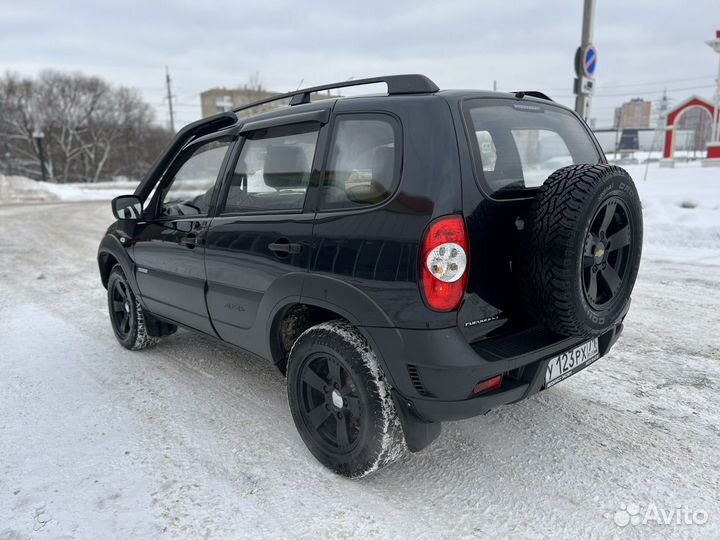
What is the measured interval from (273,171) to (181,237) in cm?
97

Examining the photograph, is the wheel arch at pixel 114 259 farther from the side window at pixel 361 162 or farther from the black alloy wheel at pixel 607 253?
the black alloy wheel at pixel 607 253

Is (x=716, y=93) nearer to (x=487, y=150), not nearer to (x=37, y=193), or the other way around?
(x=487, y=150)

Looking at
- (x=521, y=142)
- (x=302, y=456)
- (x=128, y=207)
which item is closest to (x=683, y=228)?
(x=521, y=142)

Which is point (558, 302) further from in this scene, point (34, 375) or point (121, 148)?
point (121, 148)

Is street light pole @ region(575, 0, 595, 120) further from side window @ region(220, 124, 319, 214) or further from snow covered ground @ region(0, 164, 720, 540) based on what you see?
side window @ region(220, 124, 319, 214)

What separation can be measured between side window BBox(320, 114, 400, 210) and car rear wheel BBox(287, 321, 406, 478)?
0.62 m

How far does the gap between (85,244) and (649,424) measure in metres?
10.0

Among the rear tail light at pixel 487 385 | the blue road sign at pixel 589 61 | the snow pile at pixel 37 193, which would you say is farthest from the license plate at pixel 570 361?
the snow pile at pixel 37 193

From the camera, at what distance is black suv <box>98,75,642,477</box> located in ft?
7.11

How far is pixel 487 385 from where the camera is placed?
2227mm

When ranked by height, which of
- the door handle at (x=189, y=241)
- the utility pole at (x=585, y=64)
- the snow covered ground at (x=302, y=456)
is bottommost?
the snow covered ground at (x=302, y=456)

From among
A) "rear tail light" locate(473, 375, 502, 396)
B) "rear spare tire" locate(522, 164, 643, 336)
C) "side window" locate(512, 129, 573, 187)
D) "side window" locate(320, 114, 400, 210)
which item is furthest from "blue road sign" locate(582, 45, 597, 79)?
"rear tail light" locate(473, 375, 502, 396)

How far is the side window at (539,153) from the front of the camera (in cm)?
260

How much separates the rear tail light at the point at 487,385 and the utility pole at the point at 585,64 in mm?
7751
